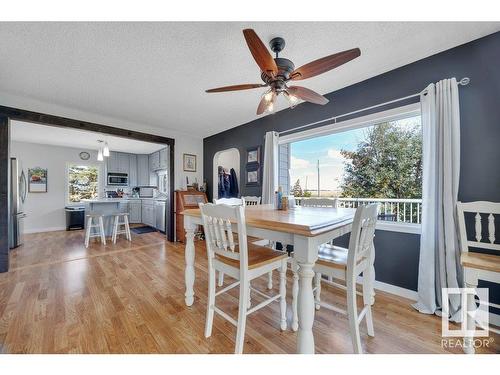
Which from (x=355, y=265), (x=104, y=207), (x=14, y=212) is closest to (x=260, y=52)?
(x=355, y=265)

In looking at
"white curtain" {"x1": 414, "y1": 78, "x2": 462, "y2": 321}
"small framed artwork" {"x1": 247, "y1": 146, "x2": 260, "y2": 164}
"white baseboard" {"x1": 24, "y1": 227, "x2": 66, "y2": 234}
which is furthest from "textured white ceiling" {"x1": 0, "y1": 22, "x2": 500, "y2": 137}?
"white baseboard" {"x1": 24, "y1": 227, "x2": 66, "y2": 234}

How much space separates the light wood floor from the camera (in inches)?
53.9

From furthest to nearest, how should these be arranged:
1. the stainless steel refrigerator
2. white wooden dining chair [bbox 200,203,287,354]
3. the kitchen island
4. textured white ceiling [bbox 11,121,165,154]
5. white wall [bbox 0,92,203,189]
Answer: textured white ceiling [bbox 11,121,165,154]
the kitchen island
the stainless steel refrigerator
white wall [bbox 0,92,203,189]
white wooden dining chair [bbox 200,203,287,354]

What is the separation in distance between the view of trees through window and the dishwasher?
3298mm

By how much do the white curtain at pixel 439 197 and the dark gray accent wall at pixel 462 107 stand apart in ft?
0.45

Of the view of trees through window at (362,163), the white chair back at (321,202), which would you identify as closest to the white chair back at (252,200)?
the view of trees through window at (362,163)

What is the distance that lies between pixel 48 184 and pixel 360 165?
7560 millimetres

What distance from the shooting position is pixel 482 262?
1.36 m

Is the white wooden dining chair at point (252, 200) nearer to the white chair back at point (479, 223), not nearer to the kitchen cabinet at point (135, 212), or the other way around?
the white chair back at point (479, 223)

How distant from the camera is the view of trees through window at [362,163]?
3426 millimetres

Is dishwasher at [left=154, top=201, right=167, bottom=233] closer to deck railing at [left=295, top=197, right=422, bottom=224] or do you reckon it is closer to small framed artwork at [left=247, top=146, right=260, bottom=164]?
small framed artwork at [left=247, top=146, right=260, bottom=164]

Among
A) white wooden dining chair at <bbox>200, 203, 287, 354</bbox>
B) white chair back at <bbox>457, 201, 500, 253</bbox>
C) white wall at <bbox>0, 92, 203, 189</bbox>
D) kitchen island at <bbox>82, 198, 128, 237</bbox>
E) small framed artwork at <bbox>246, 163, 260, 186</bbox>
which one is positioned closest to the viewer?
white wooden dining chair at <bbox>200, 203, 287, 354</bbox>

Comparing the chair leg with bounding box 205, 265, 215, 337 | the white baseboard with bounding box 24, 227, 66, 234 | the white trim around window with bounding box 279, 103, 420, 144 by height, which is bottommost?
the white baseboard with bounding box 24, 227, 66, 234

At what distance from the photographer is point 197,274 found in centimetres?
257
